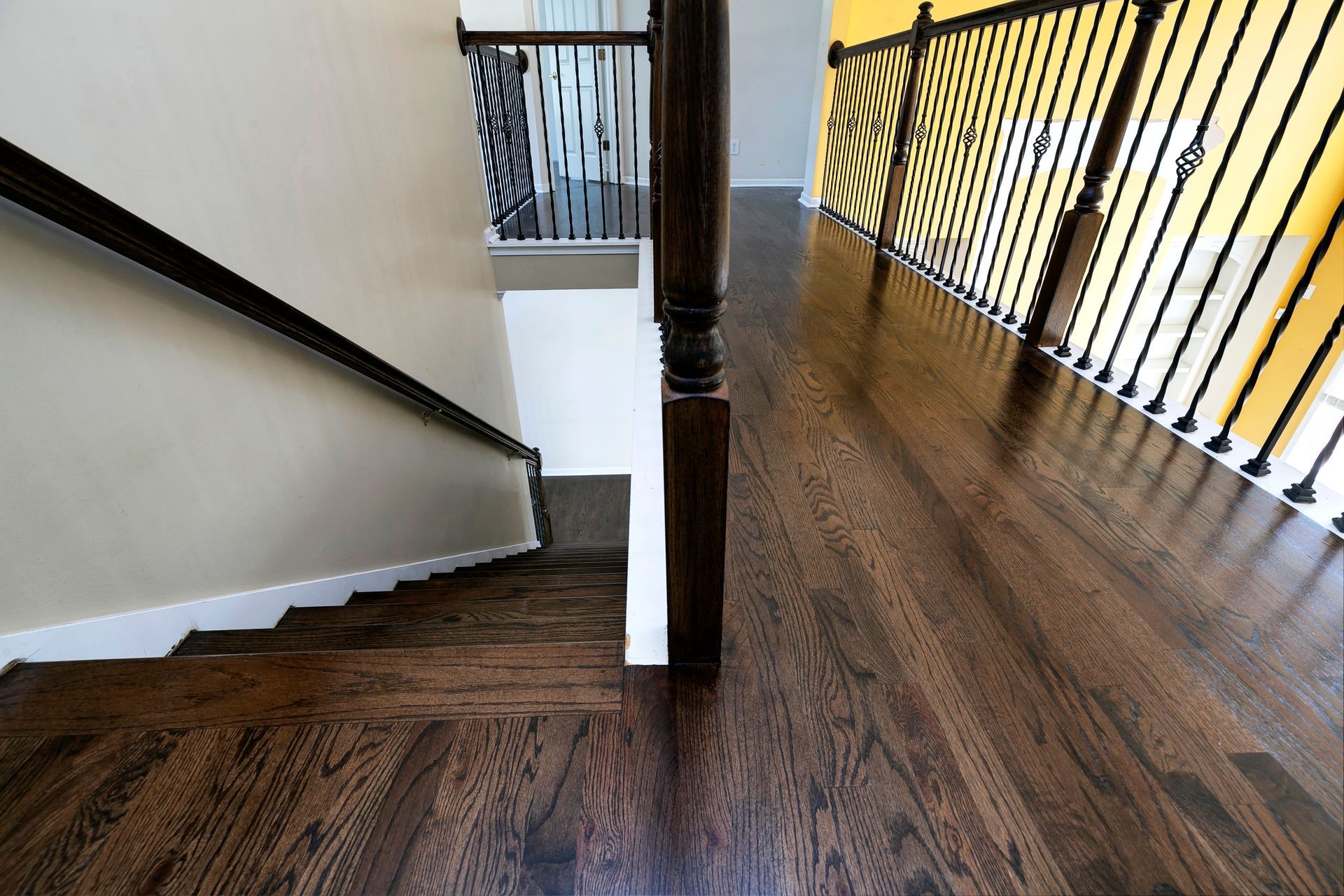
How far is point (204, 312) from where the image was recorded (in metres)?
1.34

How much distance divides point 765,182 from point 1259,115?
410 centimetres

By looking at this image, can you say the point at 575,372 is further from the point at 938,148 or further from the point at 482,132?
the point at 938,148

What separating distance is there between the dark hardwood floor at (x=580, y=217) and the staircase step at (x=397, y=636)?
2635 millimetres

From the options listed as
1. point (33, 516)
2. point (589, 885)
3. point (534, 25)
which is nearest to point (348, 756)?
point (589, 885)

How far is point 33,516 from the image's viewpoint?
3.43 feet

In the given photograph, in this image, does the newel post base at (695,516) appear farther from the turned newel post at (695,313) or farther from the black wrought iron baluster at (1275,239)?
the black wrought iron baluster at (1275,239)

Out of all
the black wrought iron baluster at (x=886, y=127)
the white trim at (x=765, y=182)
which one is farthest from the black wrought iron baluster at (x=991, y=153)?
the white trim at (x=765, y=182)

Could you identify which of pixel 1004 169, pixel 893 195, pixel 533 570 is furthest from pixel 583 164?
pixel 533 570

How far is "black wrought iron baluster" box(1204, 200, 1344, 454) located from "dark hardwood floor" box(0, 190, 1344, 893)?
0.19 m

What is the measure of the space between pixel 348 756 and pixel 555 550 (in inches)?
109

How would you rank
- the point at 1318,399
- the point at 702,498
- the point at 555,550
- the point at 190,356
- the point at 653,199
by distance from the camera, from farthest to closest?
the point at 1318,399 → the point at 555,550 → the point at 653,199 → the point at 190,356 → the point at 702,498

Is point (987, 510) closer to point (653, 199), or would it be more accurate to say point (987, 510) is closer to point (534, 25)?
point (653, 199)

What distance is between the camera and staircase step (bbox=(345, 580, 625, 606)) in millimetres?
1935

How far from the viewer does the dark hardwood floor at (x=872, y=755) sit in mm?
736
